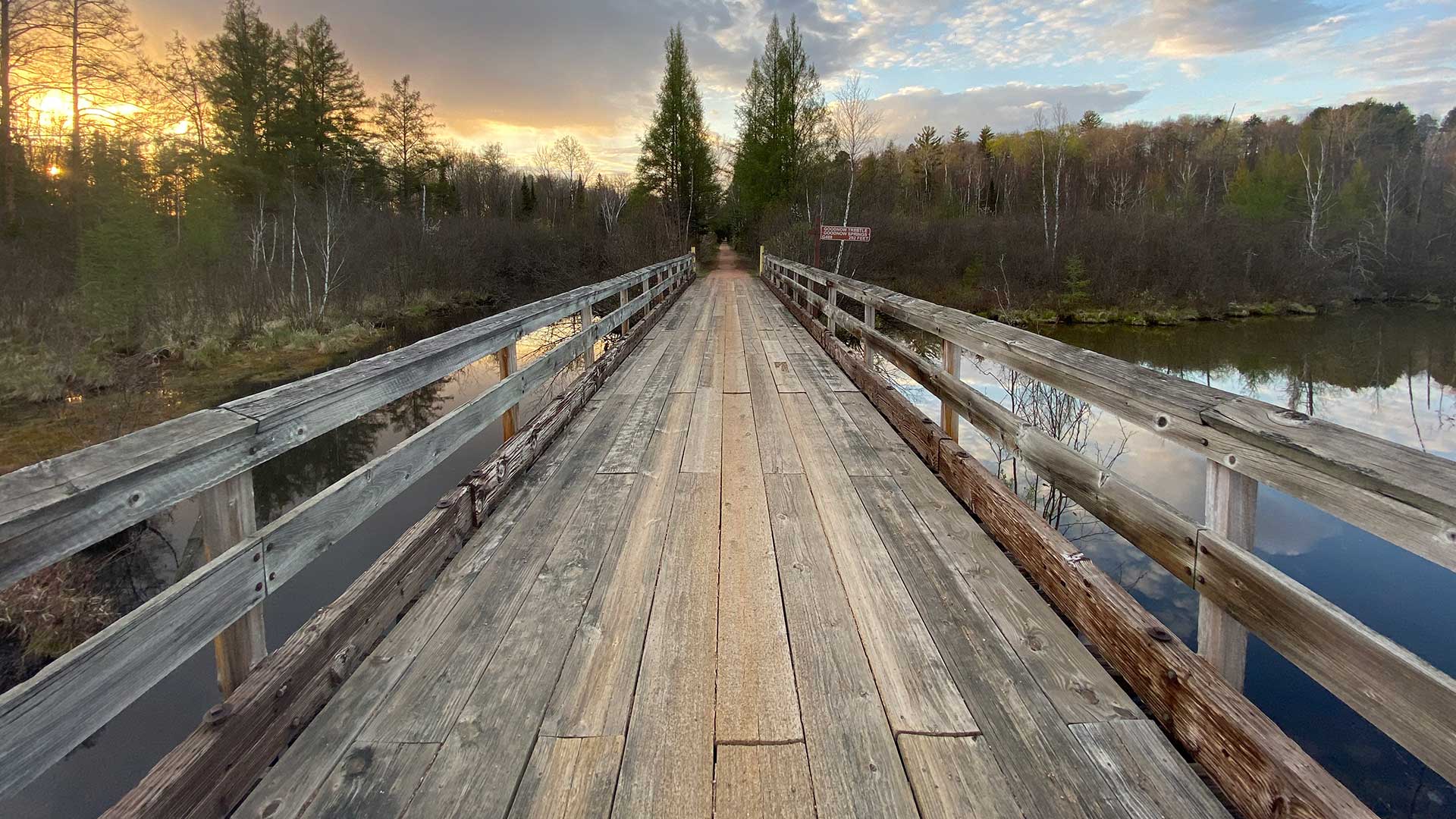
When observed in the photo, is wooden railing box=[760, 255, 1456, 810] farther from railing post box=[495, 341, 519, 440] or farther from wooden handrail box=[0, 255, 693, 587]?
railing post box=[495, 341, 519, 440]

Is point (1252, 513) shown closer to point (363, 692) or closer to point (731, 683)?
point (731, 683)

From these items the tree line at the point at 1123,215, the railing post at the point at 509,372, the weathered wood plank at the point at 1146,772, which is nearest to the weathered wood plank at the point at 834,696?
the weathered wood plank at the point at 1146,772

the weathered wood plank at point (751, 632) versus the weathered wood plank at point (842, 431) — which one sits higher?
the weathered wood plank at point (842, 431)

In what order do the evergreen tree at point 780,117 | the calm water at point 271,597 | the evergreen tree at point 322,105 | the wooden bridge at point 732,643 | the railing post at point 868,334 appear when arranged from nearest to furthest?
the wooden bridge at point 732,643, the calm water at point 271,597, the railing post at point 868,334, the evergreen tree at point 322,105, the evergreen tree at point 780,117

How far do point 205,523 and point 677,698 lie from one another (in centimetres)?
123

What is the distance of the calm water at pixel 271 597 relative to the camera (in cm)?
347

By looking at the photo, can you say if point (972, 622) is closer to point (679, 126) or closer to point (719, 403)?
point (719, 403)

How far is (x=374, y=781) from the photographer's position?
5.19 ft

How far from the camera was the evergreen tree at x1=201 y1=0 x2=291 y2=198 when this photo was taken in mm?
26875

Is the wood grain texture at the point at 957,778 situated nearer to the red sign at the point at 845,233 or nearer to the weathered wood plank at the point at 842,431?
the weathered wood plank at the point at 842,431

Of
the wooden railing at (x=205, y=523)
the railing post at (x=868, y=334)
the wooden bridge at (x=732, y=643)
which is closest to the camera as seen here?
the wooden railing at (x=205, y=523)

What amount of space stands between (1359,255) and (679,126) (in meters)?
35.2

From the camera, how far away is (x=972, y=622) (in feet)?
7.41

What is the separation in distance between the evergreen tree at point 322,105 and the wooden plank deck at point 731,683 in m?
33.3
